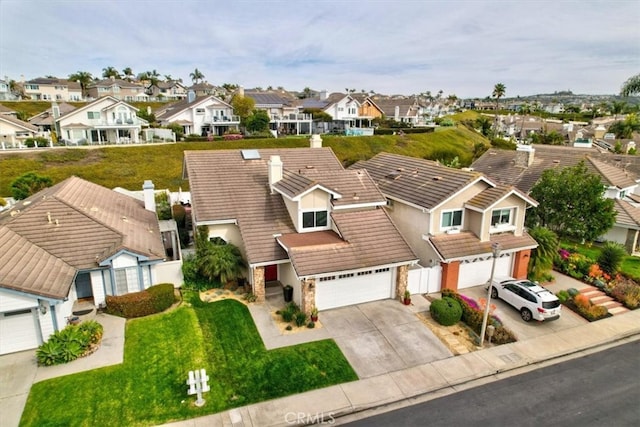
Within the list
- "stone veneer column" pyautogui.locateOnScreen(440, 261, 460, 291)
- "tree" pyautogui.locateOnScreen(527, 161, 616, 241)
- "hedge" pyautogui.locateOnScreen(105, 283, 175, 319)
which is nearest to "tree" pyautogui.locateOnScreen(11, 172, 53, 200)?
"hedge" pyautogui.locateOnScreen(105, 283, 175, 319)

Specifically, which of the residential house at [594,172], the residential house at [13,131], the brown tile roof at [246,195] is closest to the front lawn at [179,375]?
the brown tile roof at [246,195]

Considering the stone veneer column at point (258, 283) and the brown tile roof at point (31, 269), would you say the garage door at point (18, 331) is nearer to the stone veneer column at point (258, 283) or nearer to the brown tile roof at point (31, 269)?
the brown tile roof at point (31, 269)

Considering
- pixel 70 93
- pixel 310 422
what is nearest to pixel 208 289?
pixel 310 422

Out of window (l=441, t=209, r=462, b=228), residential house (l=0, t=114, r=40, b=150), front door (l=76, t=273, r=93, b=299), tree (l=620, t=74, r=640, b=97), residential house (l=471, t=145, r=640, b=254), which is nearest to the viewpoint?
front door (l=76, t=273, r=93, b=299)

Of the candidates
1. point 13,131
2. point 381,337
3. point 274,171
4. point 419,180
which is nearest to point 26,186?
point 274,171

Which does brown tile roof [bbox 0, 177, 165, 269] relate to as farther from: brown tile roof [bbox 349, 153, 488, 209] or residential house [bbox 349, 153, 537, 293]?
brown tile roof [bbox 349, 153, 488, 209]

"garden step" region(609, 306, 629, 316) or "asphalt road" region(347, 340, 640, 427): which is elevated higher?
"asphalt road" region(347, 340, 640, 427)
